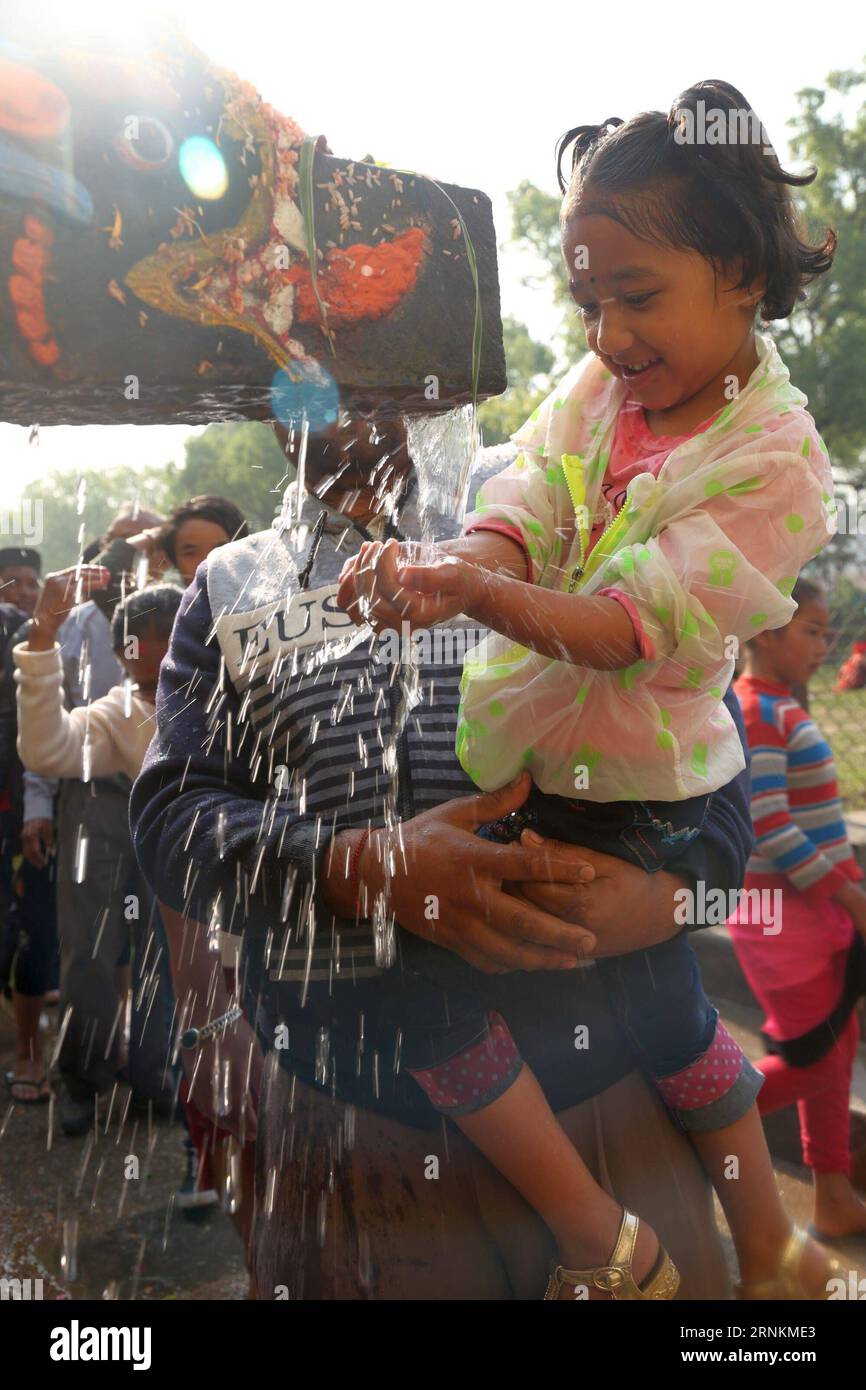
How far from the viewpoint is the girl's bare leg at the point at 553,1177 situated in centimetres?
177

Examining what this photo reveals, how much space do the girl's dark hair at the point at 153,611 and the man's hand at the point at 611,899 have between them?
198 centimetres

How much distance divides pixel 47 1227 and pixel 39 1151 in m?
0.60

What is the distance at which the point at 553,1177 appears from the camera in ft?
5.83

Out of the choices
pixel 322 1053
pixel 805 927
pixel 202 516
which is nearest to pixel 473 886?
pixel 322 1053

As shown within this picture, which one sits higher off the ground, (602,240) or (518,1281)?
(602,240)

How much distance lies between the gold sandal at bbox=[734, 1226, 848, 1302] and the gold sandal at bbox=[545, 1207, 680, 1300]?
0.93ft

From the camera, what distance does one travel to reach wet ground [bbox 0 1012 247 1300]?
3785mm

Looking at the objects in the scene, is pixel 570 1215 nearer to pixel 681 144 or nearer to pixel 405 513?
pixel 405 513

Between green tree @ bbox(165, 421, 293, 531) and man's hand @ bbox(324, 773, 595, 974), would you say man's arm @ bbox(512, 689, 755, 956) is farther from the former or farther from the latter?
green tree @ bbox(165, 421, 293, 531)

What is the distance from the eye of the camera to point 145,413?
1842 millimetres

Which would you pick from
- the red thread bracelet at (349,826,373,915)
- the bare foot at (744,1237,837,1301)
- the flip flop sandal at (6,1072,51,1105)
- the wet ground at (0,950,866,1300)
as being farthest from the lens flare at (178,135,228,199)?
the flip flop sandal at (6,1072,51,1105)
